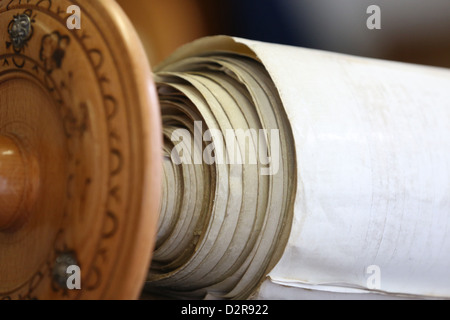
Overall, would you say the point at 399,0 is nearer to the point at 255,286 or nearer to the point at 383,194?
the point at 383,194

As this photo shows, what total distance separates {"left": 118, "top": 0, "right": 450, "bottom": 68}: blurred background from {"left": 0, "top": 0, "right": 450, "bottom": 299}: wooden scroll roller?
0.48 m

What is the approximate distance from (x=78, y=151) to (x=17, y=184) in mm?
88

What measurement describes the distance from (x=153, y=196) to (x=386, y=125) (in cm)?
42

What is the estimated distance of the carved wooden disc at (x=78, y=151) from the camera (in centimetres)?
56

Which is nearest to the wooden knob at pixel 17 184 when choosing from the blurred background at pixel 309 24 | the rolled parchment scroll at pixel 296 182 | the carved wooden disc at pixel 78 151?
the carved wooden disc at pixel 78 151

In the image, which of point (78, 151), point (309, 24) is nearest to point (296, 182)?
point (78, 151)

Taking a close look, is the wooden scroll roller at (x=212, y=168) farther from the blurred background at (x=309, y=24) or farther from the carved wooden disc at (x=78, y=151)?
the blurred background at (x=309, y=24)

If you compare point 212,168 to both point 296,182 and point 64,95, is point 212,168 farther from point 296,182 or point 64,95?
point 64,95

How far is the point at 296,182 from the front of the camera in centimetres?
78

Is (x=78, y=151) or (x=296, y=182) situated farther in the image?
(x=296, y=182)

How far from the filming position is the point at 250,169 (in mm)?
796

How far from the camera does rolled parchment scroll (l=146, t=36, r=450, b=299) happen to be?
79 centimetres

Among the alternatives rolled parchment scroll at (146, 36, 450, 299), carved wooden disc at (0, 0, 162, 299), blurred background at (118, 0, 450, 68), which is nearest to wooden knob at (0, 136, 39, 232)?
carved wooden disc at (0, 0, 162, 299)

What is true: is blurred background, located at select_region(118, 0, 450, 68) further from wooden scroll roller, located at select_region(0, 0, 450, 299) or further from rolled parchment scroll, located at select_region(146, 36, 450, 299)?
rolled parchment scroll, located at select_region(146, 36, 450, 299)
